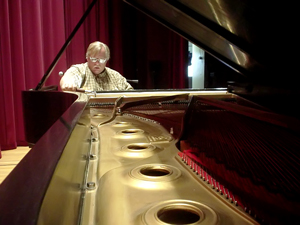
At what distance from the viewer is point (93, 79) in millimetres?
3568

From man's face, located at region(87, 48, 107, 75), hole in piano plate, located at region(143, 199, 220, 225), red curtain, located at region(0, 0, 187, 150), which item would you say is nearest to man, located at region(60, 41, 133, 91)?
man's face, located at region(87, 48, 107, 75)

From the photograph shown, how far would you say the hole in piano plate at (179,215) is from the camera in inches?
27.0

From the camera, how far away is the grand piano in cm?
41

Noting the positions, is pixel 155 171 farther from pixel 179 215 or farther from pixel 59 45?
pixel 59 45

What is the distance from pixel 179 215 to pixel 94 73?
3031 millimetres

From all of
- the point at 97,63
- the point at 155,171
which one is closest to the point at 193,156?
the point at 155,171

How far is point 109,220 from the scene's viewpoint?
0.64 meters

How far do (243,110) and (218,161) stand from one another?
20 centimetres

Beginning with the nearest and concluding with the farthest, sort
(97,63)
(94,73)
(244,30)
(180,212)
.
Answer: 1. (180,212)
2. (244,30)
3. (97,63)
4. (94,73)

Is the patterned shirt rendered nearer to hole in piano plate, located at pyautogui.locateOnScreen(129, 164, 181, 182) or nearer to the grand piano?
the grand piano

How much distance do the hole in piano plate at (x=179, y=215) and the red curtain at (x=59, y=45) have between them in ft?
11.2

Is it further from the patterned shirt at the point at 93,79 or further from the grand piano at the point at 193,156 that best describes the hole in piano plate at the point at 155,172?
the patterned shirt at the point at 93,79

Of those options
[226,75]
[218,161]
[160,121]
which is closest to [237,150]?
[218,161]

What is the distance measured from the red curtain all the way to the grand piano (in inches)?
92.0
